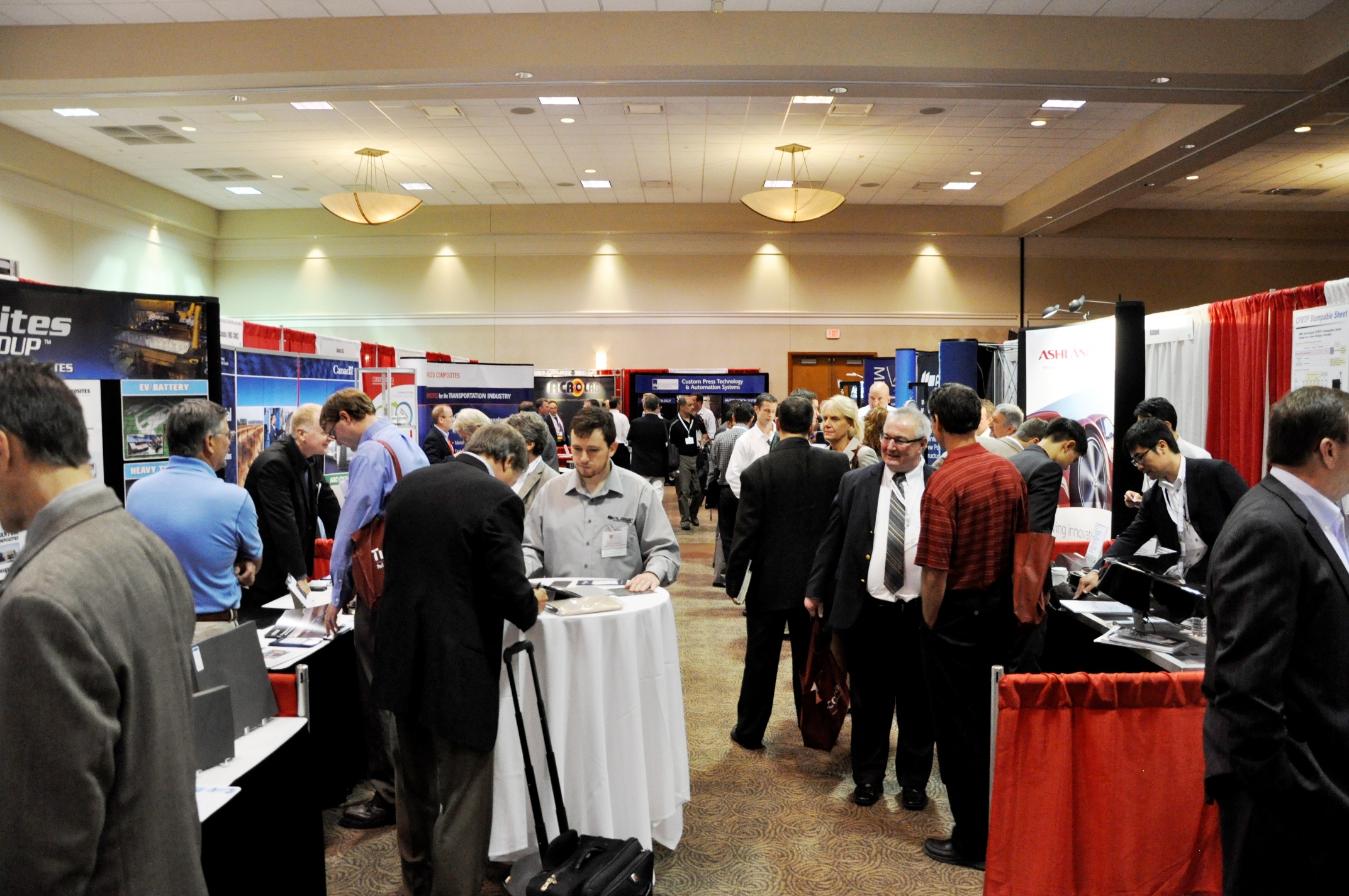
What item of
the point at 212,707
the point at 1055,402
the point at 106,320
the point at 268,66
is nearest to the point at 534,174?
the point at 268,66

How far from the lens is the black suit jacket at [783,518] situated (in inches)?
155

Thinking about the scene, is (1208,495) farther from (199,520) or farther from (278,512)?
(278,512)

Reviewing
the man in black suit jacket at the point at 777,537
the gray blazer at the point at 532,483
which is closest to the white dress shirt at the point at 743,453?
the man in black suit jacket at the point at 777,537

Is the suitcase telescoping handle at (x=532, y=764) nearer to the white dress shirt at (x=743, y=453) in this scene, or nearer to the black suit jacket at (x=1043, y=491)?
the black suit jacket at (x=1043, y=491)

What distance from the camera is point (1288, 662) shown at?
1683mm

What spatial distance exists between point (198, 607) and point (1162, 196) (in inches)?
553

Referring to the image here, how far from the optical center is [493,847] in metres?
2.66

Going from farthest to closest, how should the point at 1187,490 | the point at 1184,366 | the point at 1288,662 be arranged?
the point at 1184,366 → the point at 1187,490 → the point at 1288,662

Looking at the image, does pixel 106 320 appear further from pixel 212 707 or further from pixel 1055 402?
pixel 1055 402

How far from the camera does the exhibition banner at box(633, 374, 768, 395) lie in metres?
13.4

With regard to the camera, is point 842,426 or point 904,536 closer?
point 904,536

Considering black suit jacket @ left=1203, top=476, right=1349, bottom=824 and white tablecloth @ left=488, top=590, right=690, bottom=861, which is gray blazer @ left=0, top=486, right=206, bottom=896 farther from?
black suit jacket @ left=1203, top=476, right=1349, bottom=824

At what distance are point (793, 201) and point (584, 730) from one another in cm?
872

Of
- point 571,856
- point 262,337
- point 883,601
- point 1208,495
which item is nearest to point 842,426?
point 883,601
